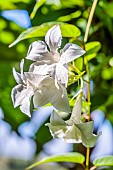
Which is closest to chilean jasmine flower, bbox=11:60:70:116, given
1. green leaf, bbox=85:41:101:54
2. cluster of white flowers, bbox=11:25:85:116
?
cluster of white flowers, bbox=11:25:85:116

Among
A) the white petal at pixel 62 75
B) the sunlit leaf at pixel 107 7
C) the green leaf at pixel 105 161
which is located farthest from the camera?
the sunlit leaf at pixel 107 7

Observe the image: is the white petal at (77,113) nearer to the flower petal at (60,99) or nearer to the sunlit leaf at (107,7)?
the flower petal at (60,99)

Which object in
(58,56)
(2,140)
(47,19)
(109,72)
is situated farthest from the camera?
(2,140)

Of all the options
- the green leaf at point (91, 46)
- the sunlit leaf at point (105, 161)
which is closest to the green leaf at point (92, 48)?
the green leaf at point (91, 46)

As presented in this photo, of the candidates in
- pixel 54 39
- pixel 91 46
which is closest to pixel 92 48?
pixel 91 46

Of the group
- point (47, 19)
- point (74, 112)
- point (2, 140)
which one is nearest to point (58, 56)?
point (74, 112)

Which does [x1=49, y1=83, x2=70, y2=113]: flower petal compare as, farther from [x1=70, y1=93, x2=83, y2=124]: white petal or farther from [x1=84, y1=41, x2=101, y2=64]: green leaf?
[x1=84, y1=41, x2=101, y2=64]: green leaf

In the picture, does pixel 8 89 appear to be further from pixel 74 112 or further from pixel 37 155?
pixel 74 112

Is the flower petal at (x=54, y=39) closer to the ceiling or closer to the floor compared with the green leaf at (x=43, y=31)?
closer to the ceiling
